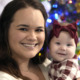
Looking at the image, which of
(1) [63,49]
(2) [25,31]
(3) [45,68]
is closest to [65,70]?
(1) [63,49]

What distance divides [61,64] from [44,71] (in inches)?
9.0

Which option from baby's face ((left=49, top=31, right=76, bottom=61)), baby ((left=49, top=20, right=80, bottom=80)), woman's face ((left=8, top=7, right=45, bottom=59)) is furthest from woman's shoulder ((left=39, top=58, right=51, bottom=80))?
woman's face ((left=8, top=7, right=45, bottom=59))

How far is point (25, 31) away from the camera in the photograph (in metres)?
1.16

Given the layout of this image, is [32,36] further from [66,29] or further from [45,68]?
[45,68]

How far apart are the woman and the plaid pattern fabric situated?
0.22m

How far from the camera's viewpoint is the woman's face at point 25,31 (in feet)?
3.73

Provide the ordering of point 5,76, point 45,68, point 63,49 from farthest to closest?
1. point 45,68
2. point 63,49
3. point 5,76

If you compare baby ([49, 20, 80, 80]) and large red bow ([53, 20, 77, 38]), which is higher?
large red bow ([53, 20, 77, 38])

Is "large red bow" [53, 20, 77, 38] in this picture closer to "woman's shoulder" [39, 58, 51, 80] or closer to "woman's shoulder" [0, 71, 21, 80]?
"woman's shoulder" [39, 58, 51, 80]

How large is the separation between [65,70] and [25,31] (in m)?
0.44

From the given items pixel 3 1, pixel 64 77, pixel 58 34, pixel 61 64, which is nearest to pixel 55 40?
pixel 58 34

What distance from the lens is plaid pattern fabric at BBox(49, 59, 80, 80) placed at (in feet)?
3.93

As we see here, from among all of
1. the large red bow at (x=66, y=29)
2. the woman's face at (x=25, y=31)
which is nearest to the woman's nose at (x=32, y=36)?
the woman's face at (x=25, y=31)

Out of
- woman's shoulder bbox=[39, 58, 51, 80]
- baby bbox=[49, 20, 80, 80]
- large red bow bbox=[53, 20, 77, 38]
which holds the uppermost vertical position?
large red bow bbox=[53, 20, 77, 38]
